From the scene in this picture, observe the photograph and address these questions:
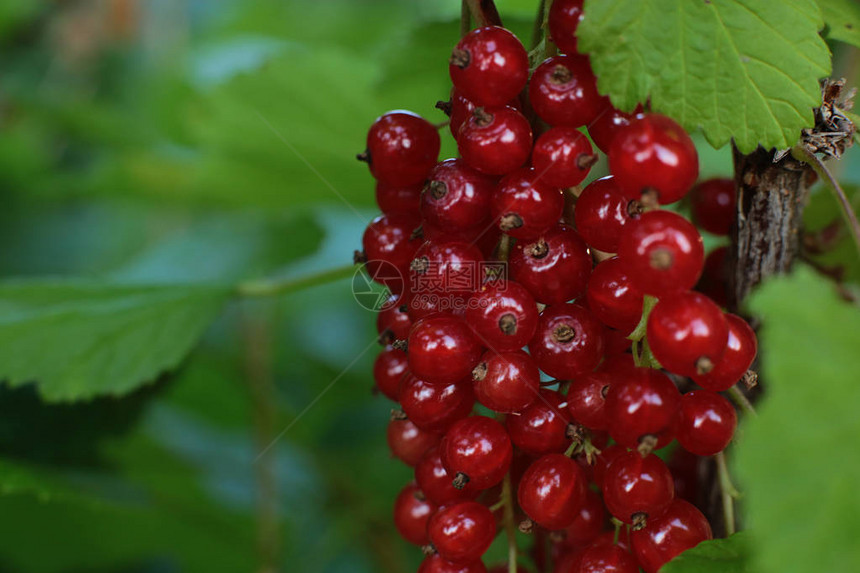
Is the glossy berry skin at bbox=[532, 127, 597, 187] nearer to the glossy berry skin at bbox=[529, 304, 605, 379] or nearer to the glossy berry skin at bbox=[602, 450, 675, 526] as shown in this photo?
the glossy berry skin at bbox=[529, 304, 605, 379]

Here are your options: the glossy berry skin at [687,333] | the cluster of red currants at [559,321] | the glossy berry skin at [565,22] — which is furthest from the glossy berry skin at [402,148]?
the glossy berry skin at [687,333]

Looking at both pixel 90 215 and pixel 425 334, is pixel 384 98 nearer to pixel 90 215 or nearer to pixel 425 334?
pixel 425 334

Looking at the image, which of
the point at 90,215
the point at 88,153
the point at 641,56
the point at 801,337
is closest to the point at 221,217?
the point at 90,215

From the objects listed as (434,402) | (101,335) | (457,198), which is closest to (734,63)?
(457,198)

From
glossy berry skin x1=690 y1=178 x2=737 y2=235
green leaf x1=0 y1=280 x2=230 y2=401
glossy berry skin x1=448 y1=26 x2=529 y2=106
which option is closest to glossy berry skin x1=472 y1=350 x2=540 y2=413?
glossy berry skin x1=448 y1=26 x2=529 y2=106

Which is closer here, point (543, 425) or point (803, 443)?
point (803, 443)

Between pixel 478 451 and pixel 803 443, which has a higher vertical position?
pixel 803 443

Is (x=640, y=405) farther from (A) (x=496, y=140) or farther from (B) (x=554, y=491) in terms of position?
(A) (x=496, y=140)
